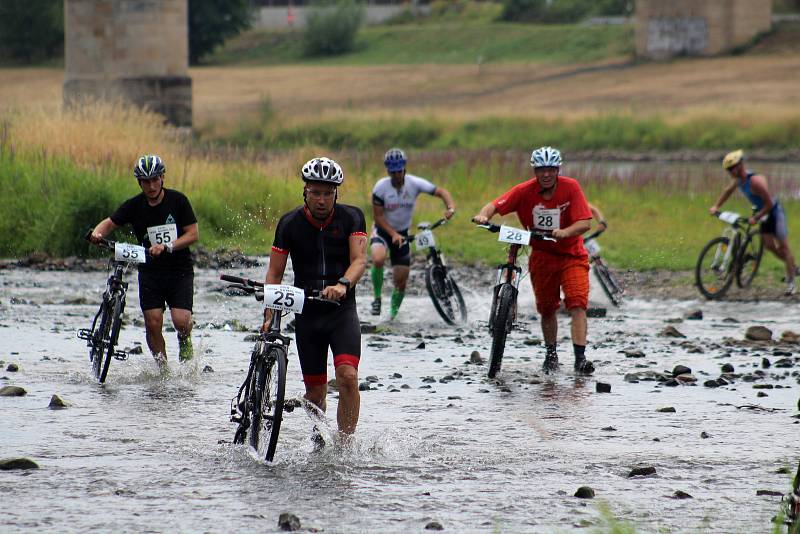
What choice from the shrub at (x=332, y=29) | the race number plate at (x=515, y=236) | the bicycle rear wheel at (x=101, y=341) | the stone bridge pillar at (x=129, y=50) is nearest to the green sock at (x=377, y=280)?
the race number plate at (x=515, y=236)

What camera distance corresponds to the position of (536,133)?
57.8 metres

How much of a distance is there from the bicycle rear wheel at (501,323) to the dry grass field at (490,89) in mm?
45035

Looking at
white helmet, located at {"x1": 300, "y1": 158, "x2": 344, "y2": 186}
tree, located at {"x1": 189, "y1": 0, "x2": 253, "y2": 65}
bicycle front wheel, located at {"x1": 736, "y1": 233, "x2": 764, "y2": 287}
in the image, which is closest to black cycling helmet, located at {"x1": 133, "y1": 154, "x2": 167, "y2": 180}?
white helmet, located at {"x1": 300, "y1": 158, "x2": 344, "y2": 186}

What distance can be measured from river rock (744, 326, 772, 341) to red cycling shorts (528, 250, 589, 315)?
2903mm

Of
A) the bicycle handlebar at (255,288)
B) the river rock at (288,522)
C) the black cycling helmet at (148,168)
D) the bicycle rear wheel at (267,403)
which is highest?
the black cycling helmet at (148,168)

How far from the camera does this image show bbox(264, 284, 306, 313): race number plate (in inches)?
346

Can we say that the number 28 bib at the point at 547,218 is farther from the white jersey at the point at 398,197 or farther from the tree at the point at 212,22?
the tree at the point at 212,22

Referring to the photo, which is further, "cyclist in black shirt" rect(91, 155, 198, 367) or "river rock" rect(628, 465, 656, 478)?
"cyclist in black shirt" rect(91, 155, 198, 367)

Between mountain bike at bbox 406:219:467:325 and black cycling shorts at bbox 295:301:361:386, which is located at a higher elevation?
black cycling shorts at bbox 295:301:361:386

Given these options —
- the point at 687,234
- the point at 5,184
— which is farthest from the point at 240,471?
the point at 687,234

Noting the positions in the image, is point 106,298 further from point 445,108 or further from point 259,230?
point 445,108

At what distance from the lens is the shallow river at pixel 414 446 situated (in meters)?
7.98

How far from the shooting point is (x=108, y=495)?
8312 millimetres

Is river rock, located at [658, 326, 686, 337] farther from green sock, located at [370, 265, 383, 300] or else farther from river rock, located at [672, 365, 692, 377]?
green sock, located at [370, 265, 383, 300]
